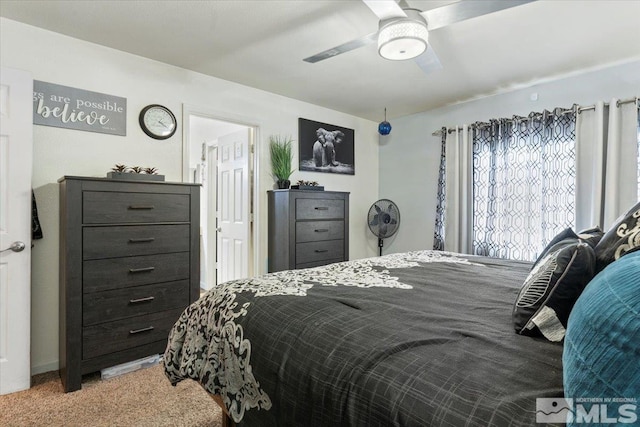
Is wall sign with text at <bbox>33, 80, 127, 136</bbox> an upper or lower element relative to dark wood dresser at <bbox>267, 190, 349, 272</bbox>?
upper

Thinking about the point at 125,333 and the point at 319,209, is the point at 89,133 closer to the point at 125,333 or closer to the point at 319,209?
the point at 125,333

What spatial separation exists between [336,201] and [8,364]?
286cm

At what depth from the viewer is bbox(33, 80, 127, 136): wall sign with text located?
2.31 meters

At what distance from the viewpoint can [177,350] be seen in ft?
4.71

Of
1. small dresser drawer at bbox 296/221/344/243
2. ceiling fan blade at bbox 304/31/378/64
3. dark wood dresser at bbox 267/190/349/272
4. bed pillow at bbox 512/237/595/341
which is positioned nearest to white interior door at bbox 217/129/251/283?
dark wood dresser at bbox 267/190/349/272

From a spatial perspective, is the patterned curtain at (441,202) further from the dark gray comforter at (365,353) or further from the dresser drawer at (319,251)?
the dark gray comforter at (365,353)

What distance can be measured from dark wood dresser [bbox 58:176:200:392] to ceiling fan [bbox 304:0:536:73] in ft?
5.73

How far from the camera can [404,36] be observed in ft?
5.65

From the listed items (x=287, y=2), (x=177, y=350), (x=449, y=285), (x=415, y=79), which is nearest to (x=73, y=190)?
(x=177, y=350)

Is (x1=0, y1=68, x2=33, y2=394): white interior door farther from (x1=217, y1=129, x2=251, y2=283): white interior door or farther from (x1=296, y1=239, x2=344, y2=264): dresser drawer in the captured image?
(x1=296, y1=239, x2=344, y2=264): dresser drawer

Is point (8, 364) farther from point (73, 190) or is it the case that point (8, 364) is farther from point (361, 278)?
point (361, 278)

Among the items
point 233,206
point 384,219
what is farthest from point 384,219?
point 233,206

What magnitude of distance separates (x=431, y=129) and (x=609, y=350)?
397cm

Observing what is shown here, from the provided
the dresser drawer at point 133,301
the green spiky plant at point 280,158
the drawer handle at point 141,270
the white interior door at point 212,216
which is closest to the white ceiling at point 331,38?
the green spiky plant at point 280,158
